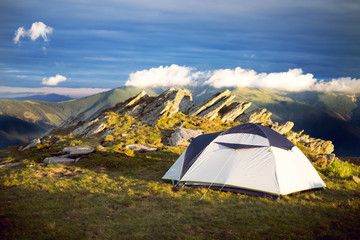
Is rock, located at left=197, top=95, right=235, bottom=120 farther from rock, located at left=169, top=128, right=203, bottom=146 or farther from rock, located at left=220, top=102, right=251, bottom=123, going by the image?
rock, located at left=169, top=128, right=203, bottom=146

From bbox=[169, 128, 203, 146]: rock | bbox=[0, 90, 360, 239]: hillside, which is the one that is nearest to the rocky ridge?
bbox=[169, 128, 203, 146]: rock

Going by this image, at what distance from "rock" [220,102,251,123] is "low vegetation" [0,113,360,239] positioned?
33.7 meters

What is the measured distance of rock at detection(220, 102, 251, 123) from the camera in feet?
171

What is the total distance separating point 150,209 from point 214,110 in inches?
1705

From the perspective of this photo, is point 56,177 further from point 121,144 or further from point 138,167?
point 121,144

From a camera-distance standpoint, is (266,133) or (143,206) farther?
(266,133)

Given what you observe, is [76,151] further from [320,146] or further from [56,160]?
[320,146]

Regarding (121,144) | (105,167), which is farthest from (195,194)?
(121,144)

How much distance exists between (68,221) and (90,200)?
8.34 feet

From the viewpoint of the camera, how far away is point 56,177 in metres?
16.1

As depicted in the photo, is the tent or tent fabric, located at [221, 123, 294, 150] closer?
the tent

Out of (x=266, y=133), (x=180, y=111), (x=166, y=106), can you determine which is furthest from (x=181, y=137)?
(x=180, y=111)

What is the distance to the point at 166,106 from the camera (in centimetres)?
4869

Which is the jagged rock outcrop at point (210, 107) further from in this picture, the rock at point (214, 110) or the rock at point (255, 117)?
the rock at point (255, 117)
